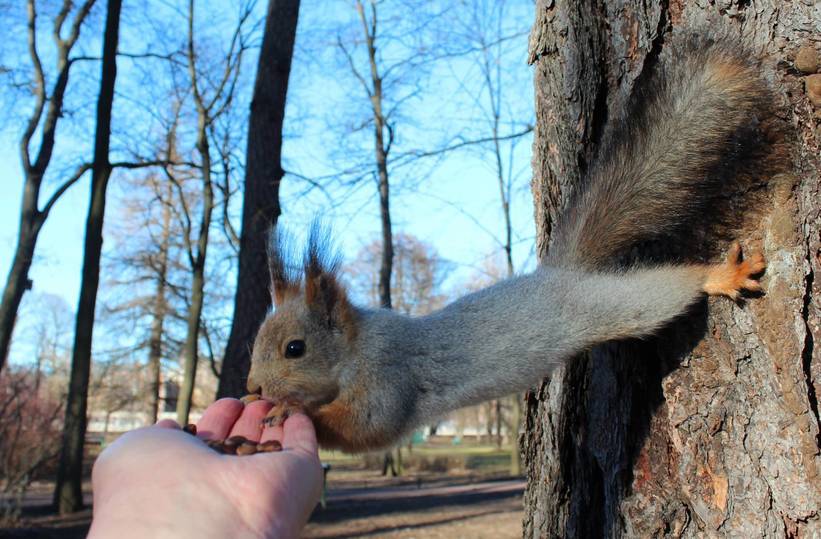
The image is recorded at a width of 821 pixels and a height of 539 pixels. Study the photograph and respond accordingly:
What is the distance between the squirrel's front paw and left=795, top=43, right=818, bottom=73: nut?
1401 millimetres

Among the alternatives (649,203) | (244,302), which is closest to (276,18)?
(244,302)

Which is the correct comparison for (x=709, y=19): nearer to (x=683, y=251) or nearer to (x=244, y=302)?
(x=683, y=251)

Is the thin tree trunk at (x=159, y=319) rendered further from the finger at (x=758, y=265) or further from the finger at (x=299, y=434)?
the finger at (x=758, y=265)

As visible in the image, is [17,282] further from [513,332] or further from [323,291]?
[513,332]

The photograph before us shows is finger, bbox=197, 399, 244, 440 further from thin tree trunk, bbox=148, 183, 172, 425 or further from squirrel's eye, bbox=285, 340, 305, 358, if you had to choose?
thin tree trunk, bbox=148, 183, 172, 425

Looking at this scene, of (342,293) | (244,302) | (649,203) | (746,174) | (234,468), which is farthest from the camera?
(244,302)

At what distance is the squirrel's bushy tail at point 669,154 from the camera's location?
1556 millimetres

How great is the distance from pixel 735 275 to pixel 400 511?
8.06 m

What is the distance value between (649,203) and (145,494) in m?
1.24

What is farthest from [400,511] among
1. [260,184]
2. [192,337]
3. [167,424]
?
[167,424]

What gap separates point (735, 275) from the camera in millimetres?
1517

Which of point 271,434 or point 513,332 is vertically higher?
point 513,332

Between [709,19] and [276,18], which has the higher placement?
[276,18]

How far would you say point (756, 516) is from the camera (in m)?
1.41
